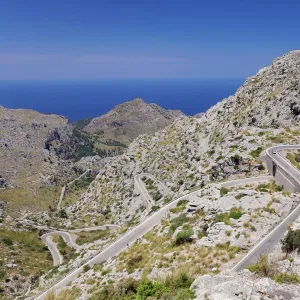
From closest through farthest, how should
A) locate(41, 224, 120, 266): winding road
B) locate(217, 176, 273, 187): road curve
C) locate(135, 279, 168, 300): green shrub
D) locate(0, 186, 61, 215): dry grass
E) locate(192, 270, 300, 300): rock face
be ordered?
locate(192, 270, 300, 300): rock face, locate(135, 279, 168, 300): green shrub, locate(217, 176, 273, 187): road curve, locate(41, 224, 120, 266): winding road, locate(0, 186, 61, 215): dry grass

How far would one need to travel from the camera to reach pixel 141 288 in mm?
15789

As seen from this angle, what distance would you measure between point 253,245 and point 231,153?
2740 centimetres

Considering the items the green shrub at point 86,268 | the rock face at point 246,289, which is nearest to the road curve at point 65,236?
the green shrub at point 86,268

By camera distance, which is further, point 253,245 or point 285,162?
point 285,162

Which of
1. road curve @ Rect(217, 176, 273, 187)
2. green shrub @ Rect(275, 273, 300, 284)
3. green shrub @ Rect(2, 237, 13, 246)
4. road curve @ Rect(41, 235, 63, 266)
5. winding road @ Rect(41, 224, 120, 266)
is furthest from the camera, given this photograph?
winding road @ Rect(41, 224, 120, 266)

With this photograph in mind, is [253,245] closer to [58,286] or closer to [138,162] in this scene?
[58,286]

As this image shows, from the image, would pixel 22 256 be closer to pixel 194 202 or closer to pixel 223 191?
pixel 194 202

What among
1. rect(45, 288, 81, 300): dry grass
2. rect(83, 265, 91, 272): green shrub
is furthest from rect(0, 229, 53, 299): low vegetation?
rect(45, 288, 81, 300): dry grass

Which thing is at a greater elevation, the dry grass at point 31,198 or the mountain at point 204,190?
the mountain at point 204,190

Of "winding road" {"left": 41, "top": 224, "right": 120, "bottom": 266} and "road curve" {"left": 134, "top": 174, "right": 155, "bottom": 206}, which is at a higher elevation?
"road curve" {"left": 134, "top": 174, "right": 155, "bottom": 206}

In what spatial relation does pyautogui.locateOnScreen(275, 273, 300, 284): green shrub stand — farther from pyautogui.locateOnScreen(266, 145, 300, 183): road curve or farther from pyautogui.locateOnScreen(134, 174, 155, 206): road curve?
pyautogui.locateOnScreen(134, 174, 155, 206): road curve

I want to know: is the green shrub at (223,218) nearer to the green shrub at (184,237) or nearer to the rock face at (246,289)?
the green shrub at (184,237)

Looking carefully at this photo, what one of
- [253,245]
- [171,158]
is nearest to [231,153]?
[253,245]

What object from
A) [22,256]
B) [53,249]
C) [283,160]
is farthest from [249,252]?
[53,249]
